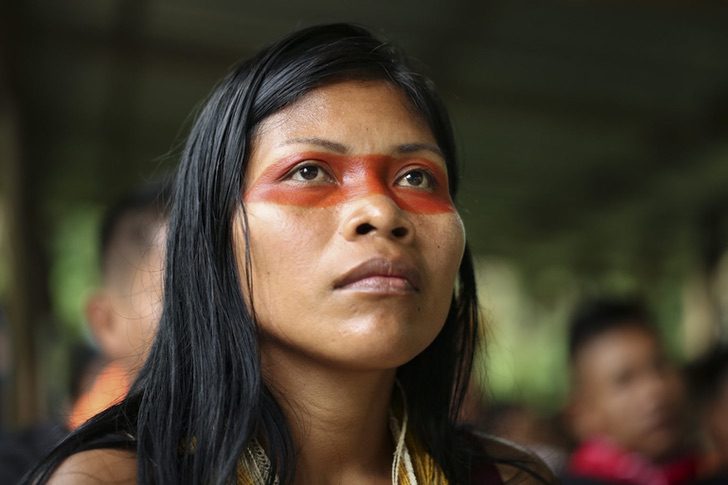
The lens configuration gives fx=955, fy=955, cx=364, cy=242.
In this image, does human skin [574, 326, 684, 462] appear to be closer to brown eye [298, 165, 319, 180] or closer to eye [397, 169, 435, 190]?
eye [397, 169, 435, 190]

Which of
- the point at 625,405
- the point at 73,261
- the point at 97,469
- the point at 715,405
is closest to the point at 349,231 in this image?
the point at 97,469

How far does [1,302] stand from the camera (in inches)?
288

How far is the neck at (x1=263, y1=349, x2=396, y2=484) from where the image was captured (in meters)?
1.40

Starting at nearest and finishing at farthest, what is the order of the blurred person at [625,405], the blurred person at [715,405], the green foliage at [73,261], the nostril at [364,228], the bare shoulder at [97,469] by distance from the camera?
the bare shoulder at [97,469] → the nostril at [364,228] → the blurred person at [625,405] → the blurred person at [715,405] → the green foliage at [73,261]

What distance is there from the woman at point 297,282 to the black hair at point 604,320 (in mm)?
2145

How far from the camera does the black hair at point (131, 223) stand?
3.05 metres

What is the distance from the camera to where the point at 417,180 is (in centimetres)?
144

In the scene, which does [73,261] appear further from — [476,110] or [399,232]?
[399,232]

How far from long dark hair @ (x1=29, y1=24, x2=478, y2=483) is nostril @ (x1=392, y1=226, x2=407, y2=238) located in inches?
8.3

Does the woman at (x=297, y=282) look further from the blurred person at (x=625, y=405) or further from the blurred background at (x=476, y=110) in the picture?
the blurred person at (x=625, y=405)

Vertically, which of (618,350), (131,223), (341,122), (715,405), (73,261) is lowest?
(73,261)

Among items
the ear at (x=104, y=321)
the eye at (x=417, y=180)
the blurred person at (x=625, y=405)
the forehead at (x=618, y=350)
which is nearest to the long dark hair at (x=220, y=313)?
the eye at (x=417, y=180)

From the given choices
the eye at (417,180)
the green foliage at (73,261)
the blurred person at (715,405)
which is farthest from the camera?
the green foliage at (73,261)

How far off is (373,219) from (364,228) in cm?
2
